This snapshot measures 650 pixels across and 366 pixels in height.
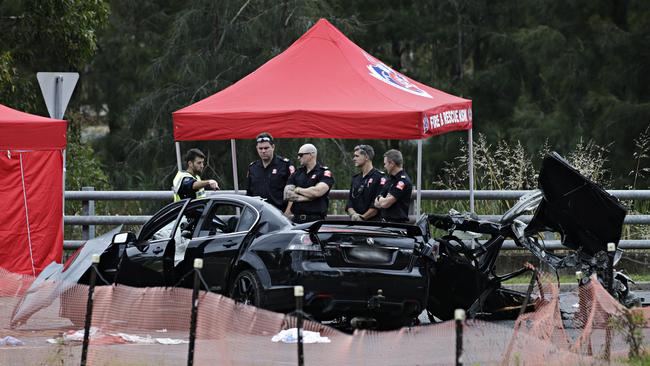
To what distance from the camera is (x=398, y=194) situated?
13.5m

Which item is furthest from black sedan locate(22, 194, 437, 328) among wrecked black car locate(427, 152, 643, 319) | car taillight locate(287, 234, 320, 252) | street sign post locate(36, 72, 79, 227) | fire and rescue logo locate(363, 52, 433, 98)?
street sign post locate(36, 72, 79, 227)

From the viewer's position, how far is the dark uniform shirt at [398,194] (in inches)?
531

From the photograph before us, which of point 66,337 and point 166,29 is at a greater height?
point 166,29

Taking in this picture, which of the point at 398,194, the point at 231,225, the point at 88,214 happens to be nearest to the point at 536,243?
the point at 398,194

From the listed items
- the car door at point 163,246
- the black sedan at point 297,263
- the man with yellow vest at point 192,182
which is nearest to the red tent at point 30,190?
the man with yellow vest at point 192,182

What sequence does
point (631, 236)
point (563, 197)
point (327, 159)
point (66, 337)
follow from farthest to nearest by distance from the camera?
point (327, 159) < point (631, 236) < point (563, 197) < point (66, 337)

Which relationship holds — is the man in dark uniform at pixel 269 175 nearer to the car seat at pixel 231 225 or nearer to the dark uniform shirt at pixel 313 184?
the dark uniform shirt at pixel 313 184

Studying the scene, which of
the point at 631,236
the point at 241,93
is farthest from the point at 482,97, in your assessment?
the point at 241,93

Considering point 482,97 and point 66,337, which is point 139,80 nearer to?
point 482,97

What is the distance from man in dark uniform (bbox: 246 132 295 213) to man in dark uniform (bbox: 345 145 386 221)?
782mm

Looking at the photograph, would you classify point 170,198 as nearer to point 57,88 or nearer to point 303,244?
point 57,88

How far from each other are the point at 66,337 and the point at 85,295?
367 millimetres

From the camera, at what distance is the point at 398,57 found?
133 ft

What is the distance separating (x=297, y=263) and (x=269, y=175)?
341 centimetres
